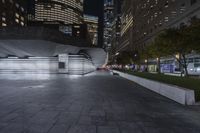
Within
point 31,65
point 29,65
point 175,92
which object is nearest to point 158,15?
point 31,65

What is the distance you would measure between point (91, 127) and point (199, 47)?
22.0m

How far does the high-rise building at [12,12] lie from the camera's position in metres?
109

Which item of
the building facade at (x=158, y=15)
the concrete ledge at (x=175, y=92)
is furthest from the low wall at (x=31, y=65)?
the concrete ledge at (x=175, y=92)

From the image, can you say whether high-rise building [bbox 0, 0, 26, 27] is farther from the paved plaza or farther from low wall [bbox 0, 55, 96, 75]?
the paved plaza

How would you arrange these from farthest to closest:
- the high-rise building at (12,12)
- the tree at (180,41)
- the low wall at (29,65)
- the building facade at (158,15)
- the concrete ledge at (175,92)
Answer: the high-rise building at (12,12), the building facade at (158,15), the low wall at (29,65), the tree at (180,41), the concrete ledge at (175,92)

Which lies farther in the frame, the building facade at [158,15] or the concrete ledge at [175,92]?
the building facade at [158,15]

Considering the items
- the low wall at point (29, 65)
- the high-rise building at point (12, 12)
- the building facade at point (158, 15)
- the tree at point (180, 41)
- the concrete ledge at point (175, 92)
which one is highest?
the high-rise building at point (12, 12)

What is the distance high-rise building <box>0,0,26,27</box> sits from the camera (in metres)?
109

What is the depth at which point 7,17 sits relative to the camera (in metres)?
114

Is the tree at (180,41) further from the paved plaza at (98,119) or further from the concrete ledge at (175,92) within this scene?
the paved plaza at (98,119)

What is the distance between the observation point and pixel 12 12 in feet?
399

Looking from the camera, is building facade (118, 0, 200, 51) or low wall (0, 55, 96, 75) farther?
building facade (118, 0, 200, 51)

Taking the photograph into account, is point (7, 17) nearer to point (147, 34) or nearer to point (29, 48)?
point (147, 34)

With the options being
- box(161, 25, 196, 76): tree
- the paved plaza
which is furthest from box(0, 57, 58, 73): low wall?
the paved plaza
